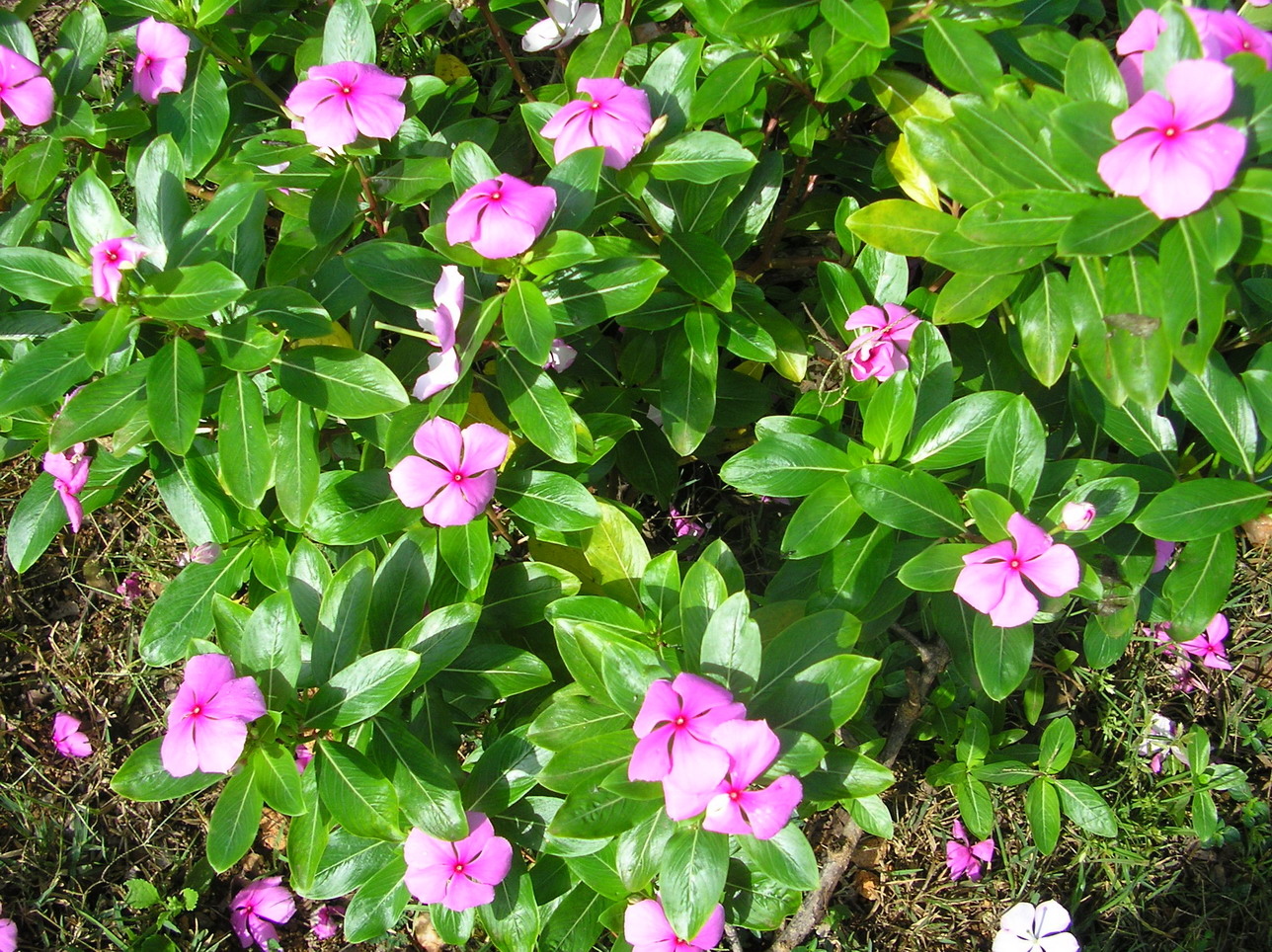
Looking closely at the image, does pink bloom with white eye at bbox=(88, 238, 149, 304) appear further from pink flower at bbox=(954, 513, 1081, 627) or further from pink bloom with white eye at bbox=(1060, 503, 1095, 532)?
pink bloom with white eye at bbox=(1060, 503, 1095, 532)

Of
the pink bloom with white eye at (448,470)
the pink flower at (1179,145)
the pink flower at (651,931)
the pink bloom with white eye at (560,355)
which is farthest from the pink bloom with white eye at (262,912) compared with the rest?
the pink flower at (1179,145)

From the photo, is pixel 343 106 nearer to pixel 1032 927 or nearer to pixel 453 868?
pixel 453 868

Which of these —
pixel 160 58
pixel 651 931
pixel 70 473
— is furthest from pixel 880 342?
pixel 70 473

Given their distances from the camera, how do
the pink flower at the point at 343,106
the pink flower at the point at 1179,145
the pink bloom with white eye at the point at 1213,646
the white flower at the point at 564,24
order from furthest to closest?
the pink bloom with white eye at the point at 1213,646 < the white flower at the point at 564,24 < the pink flower at the point at 343,106 < the pink flower at the point at 1179,145

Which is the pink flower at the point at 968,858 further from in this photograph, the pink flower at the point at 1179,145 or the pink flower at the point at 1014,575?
the pink flower at the point at 1179,145

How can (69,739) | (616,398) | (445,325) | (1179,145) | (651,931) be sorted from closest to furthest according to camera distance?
(1179,145) → (445,325) → (651,931) → (616,398) → (69,739)

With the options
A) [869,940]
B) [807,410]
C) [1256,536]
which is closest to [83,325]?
[807,410]

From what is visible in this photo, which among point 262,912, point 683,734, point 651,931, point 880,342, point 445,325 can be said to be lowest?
point 262,912
